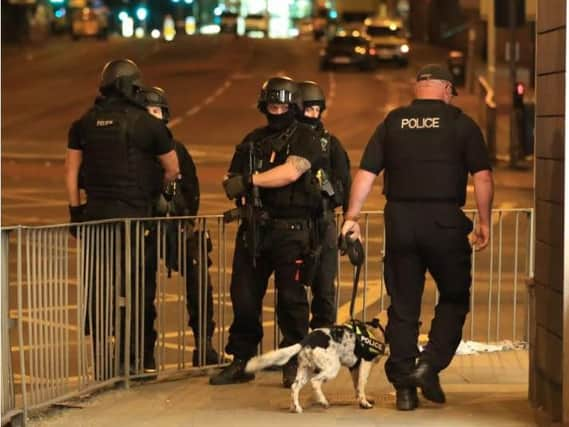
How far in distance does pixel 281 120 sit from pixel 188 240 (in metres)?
1.22

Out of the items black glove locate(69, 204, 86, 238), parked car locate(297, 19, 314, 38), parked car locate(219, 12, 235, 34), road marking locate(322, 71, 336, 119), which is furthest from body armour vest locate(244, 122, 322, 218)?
parked car locate(297, 19, 314, 38)

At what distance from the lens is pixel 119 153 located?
792cm

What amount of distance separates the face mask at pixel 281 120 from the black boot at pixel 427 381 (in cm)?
160

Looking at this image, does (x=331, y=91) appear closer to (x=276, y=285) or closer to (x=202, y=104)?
(x=202, y=104)

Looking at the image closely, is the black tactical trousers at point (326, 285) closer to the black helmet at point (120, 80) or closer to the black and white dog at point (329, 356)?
the black and white dog at point (329, 356)

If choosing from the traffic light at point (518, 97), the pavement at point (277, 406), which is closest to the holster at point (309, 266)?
the pavement at point (277, 406)

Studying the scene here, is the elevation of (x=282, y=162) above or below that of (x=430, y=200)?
above

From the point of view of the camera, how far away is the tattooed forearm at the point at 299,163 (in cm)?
752

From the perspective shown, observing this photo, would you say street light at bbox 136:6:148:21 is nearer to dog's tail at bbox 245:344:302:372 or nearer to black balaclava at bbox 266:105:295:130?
black balaclava at bbox 266:105:295:130

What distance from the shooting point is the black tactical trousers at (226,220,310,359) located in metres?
7.70

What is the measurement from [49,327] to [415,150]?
213 centimetres

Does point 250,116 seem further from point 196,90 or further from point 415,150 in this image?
point 415,150

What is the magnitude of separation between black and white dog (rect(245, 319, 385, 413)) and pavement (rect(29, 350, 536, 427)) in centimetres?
14

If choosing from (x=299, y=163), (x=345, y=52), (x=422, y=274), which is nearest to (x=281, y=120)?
(x=299, y=163)
